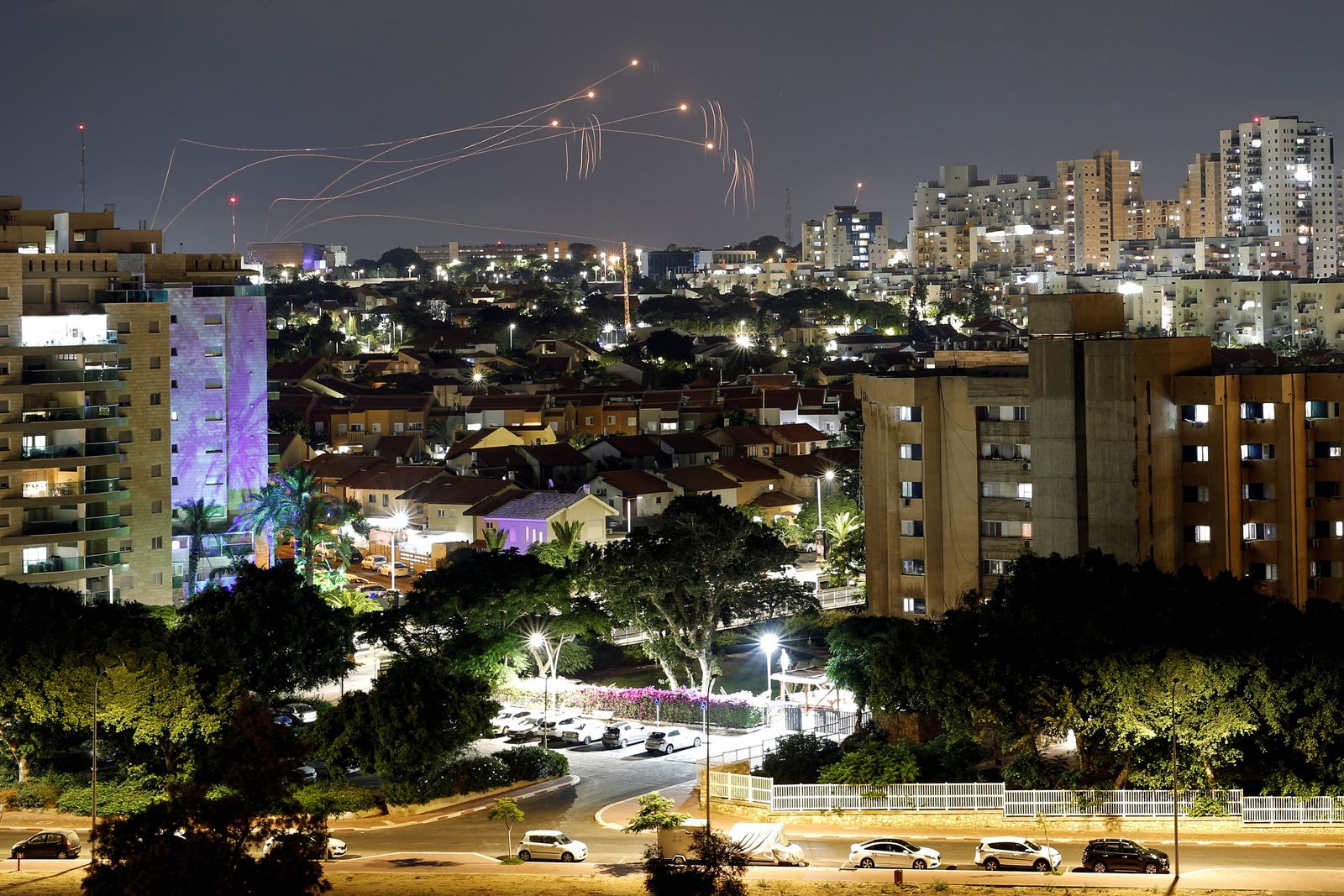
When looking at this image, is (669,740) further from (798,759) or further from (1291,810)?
(1291,810)

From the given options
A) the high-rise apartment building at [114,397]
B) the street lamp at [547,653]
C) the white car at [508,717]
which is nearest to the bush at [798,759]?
the white car at [508,717]

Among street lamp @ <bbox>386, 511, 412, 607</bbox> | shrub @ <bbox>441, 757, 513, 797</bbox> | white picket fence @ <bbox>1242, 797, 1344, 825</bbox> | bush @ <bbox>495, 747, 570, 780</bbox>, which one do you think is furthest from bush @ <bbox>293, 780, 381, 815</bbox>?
street lamp @ <bbox>386, 511, 412, 607</bbox>

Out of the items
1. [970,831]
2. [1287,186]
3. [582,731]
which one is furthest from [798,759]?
[1287,186]

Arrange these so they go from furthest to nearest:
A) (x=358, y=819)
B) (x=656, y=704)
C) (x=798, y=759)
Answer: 1. (x=656, y=704)
2. (x=358, y=819)
3. (x=798, y=759)

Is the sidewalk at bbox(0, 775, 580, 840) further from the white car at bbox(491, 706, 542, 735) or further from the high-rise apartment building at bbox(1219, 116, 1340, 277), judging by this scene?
the high-rise apartment building at bbox(1219, 116, 1340, 277)

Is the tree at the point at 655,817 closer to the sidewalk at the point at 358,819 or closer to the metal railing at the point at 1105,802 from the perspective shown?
the sidewalk at the point at 358,819

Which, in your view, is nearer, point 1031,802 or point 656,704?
point 1031,802

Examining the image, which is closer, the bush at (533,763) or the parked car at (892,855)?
the parked car at (892,855)
